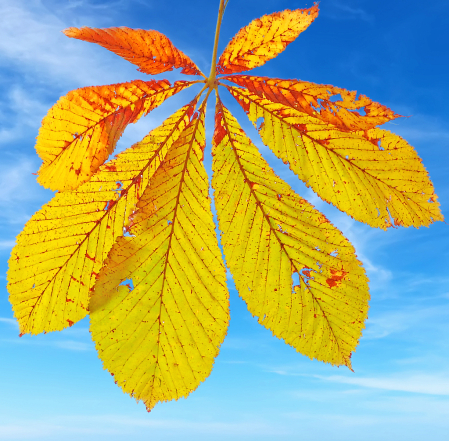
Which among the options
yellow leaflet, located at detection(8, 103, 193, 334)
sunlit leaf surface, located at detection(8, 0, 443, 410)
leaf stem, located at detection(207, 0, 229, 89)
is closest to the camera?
leaf stem, located at detection(207, 0, 229, 89)

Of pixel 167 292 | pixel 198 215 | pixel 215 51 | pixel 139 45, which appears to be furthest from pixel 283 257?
pixel 139 45

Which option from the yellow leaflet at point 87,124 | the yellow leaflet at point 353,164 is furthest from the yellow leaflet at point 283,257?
the yellow leaflet at point 87,124

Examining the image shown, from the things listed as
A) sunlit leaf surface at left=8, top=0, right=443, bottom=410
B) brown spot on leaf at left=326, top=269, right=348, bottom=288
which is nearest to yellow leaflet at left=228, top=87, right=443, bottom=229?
sunlit leaf surface at left=8, top=0, right=443, bottom=410

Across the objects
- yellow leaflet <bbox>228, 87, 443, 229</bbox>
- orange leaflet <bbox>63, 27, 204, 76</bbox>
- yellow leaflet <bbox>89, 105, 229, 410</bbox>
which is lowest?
yellow leaflet <bbox>89, 105, 229, 410</bbox>

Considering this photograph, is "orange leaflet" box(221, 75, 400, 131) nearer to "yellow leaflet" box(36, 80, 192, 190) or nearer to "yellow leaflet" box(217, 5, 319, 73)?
"yellow leaflet" box(217, 5, 319, 73)

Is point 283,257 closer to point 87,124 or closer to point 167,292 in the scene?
point 167,292

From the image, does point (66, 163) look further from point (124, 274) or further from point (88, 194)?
point (124, 274)

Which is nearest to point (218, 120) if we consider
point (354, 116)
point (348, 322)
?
point (354, 116)
